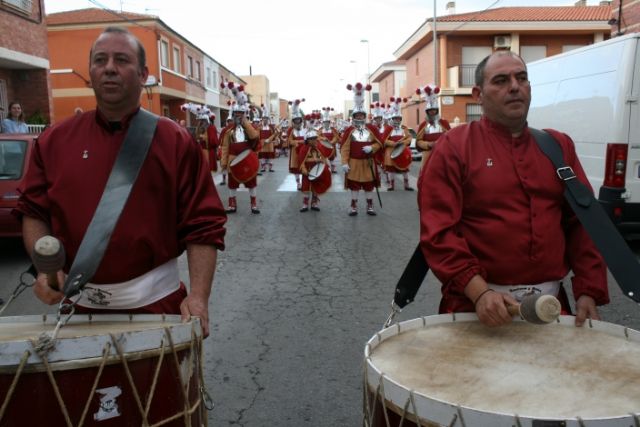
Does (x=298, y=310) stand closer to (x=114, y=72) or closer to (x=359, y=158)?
(x=114, y=72)

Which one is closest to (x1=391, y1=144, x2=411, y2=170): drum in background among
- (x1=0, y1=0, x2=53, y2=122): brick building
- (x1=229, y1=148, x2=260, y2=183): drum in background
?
(x1=229, y1=148, x2=260, y2=183): drum in background

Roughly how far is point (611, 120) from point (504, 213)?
18.2 ft

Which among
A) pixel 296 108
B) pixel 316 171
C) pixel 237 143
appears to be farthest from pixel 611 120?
pixel 296 108

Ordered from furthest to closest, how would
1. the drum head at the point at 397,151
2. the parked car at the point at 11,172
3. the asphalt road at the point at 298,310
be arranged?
the drum head at the point at 397,151
the parked car at the point at 11,172
the asphalt road at the point at 298,310

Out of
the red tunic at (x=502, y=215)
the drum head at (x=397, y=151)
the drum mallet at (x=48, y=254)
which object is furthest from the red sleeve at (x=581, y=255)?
the drum head at (x=397, y=151)

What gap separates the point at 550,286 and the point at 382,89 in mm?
61776

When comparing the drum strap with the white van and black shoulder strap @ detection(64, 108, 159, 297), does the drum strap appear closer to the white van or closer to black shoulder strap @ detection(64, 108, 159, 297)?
black shoulder strap @ detection(64, 108, 159, 297)

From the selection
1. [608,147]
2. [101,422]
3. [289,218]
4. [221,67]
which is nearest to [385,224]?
[289,218]

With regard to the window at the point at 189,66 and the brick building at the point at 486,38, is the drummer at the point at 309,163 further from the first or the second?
the window at the point at 189,66

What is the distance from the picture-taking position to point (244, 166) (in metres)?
12.1

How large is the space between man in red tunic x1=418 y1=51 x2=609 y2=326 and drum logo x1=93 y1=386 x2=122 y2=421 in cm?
119

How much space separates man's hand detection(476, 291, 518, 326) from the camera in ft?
6.95

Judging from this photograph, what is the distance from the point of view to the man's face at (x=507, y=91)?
8.00 ft

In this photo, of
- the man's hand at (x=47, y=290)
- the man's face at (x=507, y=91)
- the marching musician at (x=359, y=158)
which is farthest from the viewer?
the marching musician at (x=359, y=158)
